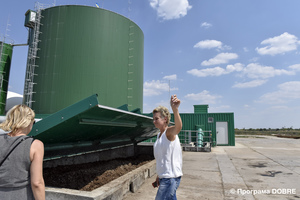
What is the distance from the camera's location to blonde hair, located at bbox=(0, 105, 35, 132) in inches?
64.2

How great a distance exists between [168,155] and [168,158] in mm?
38

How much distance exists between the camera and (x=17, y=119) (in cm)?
165

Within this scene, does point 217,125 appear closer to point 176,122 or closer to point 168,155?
point 168,155

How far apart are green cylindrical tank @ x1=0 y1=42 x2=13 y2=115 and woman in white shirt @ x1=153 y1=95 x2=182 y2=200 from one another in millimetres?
19645

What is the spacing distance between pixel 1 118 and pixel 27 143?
10.0 feet

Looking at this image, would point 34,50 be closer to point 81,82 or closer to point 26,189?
point 81,82

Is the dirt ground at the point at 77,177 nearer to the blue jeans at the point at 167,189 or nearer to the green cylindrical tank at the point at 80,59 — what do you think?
the blue jeans at the point at 167,189

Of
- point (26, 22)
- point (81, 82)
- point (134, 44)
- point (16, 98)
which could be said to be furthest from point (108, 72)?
point (16, 98)

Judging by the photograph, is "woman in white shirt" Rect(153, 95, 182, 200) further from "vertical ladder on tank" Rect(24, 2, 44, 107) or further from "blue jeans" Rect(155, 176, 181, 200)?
"vertical ladder on tank" Rect(24, 2, 44, 107)

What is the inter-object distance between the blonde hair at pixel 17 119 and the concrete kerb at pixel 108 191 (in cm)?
184

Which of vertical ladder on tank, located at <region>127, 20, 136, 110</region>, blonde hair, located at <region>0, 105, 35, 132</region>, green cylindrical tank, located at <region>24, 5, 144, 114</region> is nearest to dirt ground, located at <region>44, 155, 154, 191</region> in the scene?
blonde hair, located at <region>0, 105, 35, 132</region>

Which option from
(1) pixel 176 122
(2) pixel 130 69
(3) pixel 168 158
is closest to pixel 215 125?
(2) pixel 130 69

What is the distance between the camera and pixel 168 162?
91.5 inches

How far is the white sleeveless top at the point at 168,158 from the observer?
2.30 metres
